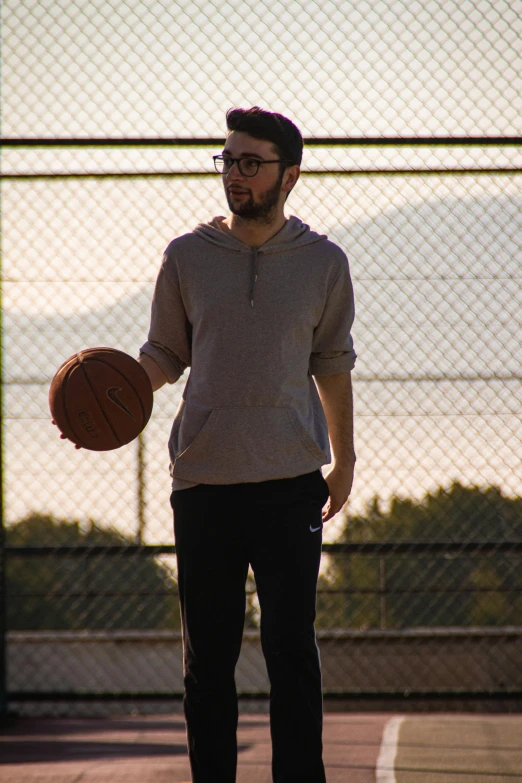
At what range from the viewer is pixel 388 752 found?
3002 mm

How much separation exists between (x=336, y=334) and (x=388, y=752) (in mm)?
1725

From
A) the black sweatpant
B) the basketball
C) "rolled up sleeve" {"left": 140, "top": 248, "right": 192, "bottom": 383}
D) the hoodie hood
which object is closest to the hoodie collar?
the hoodie hood

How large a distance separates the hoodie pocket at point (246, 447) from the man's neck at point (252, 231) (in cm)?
38

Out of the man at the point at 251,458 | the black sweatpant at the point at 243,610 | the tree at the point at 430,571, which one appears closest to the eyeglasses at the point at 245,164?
the man at the point at 251,458

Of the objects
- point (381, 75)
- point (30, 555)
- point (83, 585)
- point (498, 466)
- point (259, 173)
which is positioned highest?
point (381, 75)

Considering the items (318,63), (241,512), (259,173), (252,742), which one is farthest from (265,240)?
(252,742)

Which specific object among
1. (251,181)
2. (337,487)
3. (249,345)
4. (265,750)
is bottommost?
(265,750)

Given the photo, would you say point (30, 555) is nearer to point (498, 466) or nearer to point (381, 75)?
point (498, 466)

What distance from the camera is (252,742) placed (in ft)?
10.6

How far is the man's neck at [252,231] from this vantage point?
1.93 m

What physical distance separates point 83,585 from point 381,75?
3.35 m

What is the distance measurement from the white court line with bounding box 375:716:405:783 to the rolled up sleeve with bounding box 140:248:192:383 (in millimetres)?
1483

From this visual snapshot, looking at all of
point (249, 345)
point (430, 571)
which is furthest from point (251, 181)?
point (430, 571)

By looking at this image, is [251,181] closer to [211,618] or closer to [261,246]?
[261,246]
